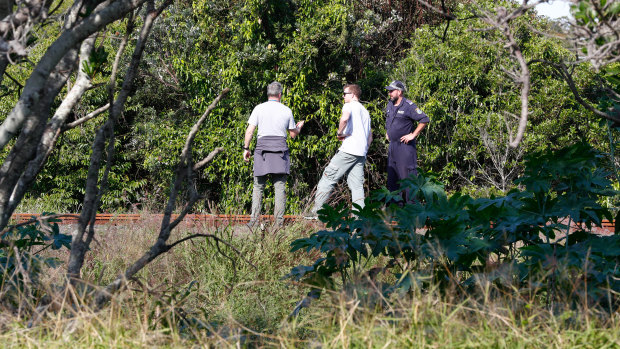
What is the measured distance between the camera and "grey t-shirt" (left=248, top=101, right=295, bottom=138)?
6.80 metres

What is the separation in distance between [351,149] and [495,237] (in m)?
4.06

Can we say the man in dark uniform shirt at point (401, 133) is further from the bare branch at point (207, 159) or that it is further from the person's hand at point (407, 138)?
the bare branch at point (207, 159)

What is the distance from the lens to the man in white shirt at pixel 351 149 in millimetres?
6953

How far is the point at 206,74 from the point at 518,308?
9058 millimetres

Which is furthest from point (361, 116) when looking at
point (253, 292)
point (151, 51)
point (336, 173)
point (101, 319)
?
point (151, 51)

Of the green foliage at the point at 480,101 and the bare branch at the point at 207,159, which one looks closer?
the bare branch at the point at 207,159

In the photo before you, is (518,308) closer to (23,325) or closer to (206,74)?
(23,325)

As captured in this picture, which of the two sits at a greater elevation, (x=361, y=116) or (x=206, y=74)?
(x=206, y=74)

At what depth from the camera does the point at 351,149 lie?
711cm

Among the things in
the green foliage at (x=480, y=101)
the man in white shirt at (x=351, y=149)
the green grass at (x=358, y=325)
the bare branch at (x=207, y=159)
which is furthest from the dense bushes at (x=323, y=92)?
the bare branch at (x=207, y=159)

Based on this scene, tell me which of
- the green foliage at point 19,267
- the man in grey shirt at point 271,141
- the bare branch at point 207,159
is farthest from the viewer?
the man in grey shirt at point 271,141

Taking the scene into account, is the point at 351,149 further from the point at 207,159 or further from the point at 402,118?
the point at 207,159

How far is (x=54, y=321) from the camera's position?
251cm

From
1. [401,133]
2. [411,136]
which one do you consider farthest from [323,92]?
[411,136]
